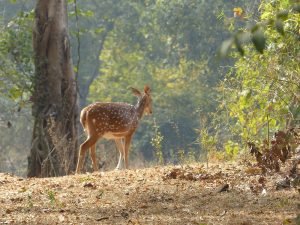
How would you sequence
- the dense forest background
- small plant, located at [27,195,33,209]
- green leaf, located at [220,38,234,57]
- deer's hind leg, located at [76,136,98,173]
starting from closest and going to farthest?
green leaf, located at [220,38,234,57] → small plant, located at [27,195,33,209] → deer's hind leg, located at [76,136,98,173] → the dense forest background

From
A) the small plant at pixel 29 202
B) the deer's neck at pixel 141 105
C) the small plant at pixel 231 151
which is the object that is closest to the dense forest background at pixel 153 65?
the deer's neck at pixel 141 105

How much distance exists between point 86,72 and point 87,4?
13.9 feet

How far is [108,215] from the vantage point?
7.30m

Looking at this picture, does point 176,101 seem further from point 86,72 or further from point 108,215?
point 108,215

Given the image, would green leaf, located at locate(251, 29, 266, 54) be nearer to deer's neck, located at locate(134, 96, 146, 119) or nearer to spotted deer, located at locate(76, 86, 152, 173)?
spotted deer, located at locate(76, 86, 152, 173)

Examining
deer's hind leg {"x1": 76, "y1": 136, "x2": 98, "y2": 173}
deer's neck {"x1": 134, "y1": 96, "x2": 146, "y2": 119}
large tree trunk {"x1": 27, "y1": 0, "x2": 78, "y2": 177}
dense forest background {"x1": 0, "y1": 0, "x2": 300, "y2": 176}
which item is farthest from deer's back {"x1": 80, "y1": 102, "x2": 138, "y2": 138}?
dense forest background {"x1": 0, "y1": 0, "x2": 300, "y2": 176}

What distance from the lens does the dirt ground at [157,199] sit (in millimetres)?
7035

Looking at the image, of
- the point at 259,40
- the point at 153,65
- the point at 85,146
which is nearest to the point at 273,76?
the point at 85,146

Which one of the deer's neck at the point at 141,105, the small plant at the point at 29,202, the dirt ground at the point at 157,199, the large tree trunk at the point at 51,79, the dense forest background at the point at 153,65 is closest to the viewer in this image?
the dirt ground at the point at 157,199

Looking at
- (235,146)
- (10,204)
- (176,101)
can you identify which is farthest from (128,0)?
A: (10,204)

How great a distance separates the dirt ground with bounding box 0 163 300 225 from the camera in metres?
7.04

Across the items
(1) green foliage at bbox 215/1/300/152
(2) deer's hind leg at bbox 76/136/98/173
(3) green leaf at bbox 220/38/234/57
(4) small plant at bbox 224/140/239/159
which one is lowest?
(4) small plant at bbox 224/140/239/159

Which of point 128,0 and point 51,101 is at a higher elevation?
point 128,0

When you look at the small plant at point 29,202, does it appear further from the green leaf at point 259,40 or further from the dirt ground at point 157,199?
the green leaf at point 259,40
